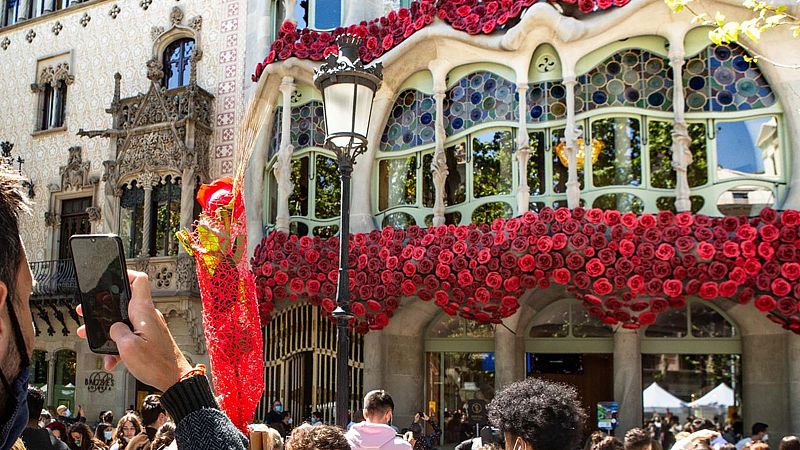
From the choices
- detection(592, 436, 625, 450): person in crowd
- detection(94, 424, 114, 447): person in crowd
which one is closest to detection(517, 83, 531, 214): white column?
detection(94, 424, 114, 447): person in crowd

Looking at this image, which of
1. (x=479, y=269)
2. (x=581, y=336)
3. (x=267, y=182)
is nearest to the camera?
(x=479, y=269)

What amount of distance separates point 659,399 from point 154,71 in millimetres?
13019

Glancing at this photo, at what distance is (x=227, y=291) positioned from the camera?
560 centimetres

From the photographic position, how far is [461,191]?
1664 cm

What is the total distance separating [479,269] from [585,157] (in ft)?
9.51

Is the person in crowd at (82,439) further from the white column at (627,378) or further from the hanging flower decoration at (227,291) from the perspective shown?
the white column at (627,378)

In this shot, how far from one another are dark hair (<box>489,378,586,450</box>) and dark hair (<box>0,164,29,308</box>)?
260 cm

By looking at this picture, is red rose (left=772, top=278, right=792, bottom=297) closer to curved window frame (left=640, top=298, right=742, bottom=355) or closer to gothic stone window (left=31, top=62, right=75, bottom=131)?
curved window frame (left=640, top=298, right=742, bottom=355)

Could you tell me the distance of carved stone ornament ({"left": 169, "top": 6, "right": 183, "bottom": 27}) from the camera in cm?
2089

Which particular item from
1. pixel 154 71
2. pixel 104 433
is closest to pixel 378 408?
pixel 104 433

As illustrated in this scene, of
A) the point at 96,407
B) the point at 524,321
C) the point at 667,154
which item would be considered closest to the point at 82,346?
the point at 96,407

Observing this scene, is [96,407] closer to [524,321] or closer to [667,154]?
[524,321]

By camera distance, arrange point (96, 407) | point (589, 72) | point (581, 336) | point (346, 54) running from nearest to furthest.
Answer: point (346, 54) < point (589, 72) < point (581, 336) < point (96, 407)

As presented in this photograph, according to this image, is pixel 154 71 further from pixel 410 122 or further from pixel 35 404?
pixel 35 404
